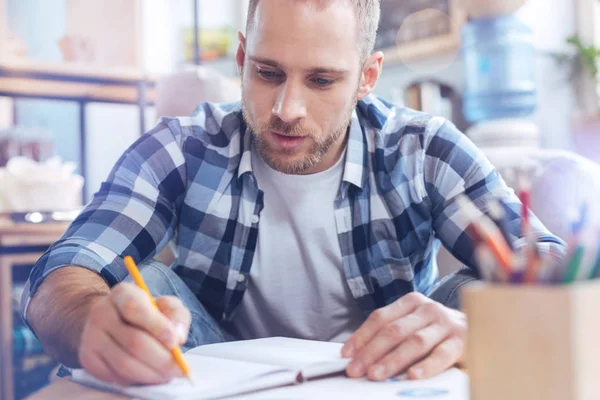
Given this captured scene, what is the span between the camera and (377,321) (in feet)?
2.42

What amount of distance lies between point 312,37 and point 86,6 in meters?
1.92

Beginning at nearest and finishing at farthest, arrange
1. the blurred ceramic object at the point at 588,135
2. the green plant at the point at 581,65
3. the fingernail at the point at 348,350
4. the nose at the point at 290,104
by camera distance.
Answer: the fingernail at the point at 348,350 < the nose at the point at 290,104 < the blurred ceramic object at the point at 588,135 < the green plant at the point at 581,65

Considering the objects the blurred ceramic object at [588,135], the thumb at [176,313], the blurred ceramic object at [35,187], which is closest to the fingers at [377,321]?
the thumb at [176,313]

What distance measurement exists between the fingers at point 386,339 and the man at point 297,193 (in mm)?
327

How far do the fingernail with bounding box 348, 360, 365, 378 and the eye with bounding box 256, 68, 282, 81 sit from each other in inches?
20.4

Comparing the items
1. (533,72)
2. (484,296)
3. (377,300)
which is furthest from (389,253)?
(533,72)

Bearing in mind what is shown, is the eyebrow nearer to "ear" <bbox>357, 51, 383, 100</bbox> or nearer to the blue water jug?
"ear" <bbox>357, 51, 383, 100</bbox>

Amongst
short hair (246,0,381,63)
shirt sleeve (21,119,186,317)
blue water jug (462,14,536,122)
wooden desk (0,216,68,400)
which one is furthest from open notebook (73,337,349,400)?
blue water jug (462,14,536,122)

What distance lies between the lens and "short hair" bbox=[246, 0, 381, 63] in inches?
44.9

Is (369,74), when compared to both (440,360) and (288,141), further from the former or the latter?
(440,360)

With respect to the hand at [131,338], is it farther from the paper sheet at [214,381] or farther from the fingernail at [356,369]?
the fingernail at [356,369]

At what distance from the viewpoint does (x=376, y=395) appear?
0.62m

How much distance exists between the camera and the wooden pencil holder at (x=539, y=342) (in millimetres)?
392

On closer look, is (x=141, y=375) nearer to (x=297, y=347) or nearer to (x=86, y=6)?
(x=297, y=347)
